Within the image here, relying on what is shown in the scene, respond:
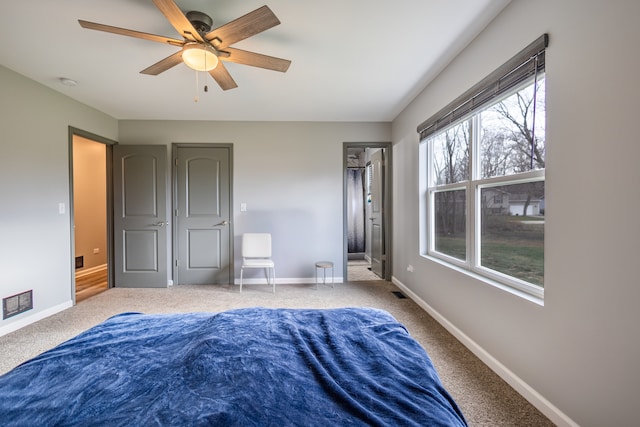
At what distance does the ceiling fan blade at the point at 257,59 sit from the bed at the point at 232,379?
1806 mm

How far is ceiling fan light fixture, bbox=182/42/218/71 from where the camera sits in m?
1.85

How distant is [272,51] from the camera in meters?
2.30

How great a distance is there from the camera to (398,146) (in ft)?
12.8

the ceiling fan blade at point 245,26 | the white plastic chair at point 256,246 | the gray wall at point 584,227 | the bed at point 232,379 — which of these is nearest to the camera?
the bed at point 232,379

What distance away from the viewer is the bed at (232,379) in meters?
0.76

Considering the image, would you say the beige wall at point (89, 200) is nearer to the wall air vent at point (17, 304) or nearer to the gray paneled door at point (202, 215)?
the gray paneled door at point (202, 215)

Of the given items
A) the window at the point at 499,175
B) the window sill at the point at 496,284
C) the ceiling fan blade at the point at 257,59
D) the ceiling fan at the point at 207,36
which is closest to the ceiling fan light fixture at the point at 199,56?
the ceiling fan at the point at 207,36

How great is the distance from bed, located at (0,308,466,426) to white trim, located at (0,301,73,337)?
7.19 ft

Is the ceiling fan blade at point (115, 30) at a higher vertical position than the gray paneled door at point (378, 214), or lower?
higher

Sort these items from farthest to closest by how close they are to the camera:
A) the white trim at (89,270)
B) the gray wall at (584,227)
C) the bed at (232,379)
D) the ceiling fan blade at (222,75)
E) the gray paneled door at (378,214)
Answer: the white trim at (89,270) → the gray paneled door at (378,214) → the ceiling fan blade at (222,75) → the gray wall at (584,227) → the bed at (232,379)

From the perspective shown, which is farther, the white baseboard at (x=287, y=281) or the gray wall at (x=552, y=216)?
the white baseboard at (x=287, y=281)

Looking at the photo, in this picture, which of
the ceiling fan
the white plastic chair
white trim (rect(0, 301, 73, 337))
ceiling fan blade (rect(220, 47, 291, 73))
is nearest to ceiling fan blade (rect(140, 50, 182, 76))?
the ceiling fan

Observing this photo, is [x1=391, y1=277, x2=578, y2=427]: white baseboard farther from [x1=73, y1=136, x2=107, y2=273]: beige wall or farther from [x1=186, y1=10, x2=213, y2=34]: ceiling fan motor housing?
[x1=73, y1=136, x2=107, y2=273]: beige wall

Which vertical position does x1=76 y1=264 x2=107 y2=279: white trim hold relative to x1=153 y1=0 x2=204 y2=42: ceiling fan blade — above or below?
below
